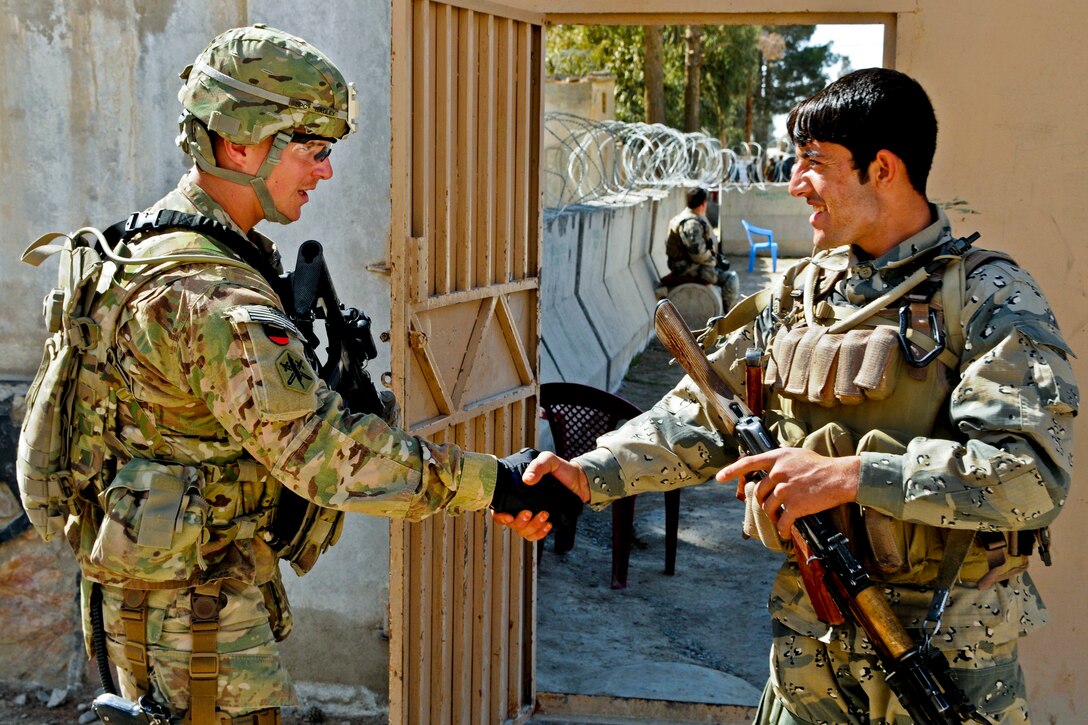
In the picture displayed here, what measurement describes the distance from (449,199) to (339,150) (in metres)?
0.79

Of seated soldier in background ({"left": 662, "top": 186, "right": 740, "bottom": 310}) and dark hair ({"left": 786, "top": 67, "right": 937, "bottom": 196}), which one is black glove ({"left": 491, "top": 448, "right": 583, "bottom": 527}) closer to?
dark hair ({"left": 786, "top": 67, "right": 937, "bottom": 196})

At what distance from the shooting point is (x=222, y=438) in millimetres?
2637

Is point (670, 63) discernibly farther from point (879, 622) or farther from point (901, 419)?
point (879, 622)

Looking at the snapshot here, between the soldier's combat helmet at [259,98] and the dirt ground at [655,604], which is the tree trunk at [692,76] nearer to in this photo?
the dirt ground at [655,604]

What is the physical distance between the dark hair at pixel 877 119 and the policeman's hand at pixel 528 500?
3.27 feet

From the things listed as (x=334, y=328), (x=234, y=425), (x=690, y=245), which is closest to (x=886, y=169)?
(x=334, y=328)

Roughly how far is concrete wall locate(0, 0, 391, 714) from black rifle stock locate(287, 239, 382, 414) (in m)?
1.32

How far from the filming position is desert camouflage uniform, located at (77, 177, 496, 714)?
8.08 ft

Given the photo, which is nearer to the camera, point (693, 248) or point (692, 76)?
point (693, 248)

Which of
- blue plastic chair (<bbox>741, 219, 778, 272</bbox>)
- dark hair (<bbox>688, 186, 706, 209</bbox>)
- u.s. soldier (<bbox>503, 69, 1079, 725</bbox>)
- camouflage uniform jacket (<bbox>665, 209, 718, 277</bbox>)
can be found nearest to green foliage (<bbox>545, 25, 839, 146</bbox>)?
blue plastic chair (<bbox>741, 219, 778, 272</bbox>)

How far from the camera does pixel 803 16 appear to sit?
395 centimetres

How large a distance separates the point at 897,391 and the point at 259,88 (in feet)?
4.94

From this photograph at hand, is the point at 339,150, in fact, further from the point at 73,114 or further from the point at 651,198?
the point at 651,198

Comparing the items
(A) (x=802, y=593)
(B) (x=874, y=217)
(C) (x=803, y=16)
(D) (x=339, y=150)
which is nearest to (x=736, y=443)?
(A) (x=802, y=593)
